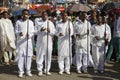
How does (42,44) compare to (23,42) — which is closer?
(23,42)

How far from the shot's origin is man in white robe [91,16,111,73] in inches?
515

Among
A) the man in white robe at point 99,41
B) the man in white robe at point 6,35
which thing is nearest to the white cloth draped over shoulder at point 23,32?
the man in white robe at point 6,35

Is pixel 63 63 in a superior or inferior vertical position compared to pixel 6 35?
inferior

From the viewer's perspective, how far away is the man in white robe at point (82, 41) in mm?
13023

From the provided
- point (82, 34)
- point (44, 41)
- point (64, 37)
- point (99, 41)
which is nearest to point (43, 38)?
point (44, 41)

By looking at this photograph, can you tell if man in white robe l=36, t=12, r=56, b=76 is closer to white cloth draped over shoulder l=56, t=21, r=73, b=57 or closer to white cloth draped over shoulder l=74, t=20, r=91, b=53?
white cloth draped over shoulder l=56, t=21, r=73, b=57

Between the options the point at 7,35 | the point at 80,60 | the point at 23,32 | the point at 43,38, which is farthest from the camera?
the point at 7,35

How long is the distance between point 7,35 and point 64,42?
2479 millimetres

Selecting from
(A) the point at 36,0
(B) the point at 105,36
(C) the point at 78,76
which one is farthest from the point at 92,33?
(A) the point at 36,0

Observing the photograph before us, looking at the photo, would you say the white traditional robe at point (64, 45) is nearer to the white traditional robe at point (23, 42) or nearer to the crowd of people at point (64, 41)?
the crowd of people at point (64, 41)

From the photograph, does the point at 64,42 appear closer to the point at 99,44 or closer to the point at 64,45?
the point at 64,45

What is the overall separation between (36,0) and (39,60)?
119 ft

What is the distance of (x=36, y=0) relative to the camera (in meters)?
48.5

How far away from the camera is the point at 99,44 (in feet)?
43.3
